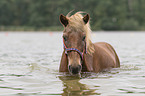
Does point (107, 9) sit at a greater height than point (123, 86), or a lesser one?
greater

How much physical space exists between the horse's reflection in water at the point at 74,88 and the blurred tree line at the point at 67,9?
3399 inches

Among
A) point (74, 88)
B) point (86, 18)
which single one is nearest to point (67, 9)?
point (86, 18)

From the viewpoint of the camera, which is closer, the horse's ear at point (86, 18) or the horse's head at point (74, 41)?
the horse's head at point (74, 41)

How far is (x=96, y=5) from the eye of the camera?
105 meters

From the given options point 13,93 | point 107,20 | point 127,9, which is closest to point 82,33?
point 13,93

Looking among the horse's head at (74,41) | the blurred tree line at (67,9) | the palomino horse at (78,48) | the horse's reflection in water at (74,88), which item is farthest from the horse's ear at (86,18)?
the blurred tree line at (67,9)

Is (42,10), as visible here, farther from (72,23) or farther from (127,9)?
(72,23)

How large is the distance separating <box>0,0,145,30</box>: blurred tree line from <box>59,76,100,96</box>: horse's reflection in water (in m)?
86.3

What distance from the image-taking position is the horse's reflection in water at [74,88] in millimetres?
5607

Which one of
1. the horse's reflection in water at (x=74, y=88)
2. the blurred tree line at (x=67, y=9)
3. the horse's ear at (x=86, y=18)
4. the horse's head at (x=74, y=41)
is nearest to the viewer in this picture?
the horse's reflection in water at (x=74, y=88)

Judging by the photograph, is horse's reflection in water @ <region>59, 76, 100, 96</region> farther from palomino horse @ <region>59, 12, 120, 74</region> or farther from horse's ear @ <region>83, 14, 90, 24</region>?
horse's ear @ <region>83, 14, 90, 24</region>

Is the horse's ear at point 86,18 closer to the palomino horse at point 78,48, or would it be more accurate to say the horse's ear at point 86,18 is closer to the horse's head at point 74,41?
the palomino horse at point 78,48

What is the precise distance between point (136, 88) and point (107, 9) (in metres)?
96.3

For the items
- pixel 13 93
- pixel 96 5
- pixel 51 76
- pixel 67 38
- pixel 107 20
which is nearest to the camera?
pixel 13 93
